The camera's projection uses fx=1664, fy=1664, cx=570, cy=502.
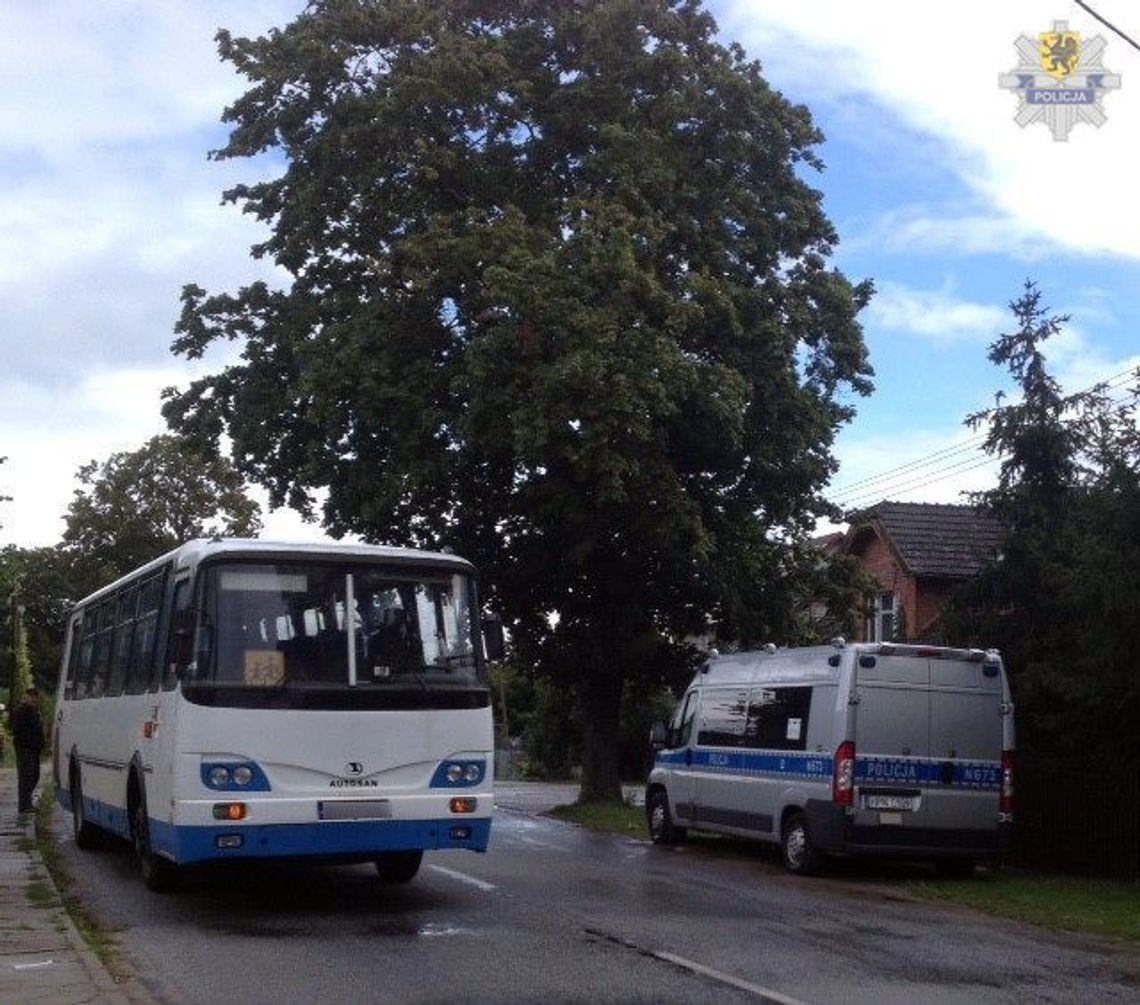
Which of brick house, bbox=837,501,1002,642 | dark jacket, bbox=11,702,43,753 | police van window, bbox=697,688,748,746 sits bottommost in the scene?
dark jacket, bbox=11,702,43,753

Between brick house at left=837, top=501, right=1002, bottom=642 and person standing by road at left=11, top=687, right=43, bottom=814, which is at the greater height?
brick house at left=837, top=501, right=1002, bottom=642

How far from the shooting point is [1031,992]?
10.4m

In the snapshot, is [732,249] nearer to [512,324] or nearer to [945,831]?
[512,324]

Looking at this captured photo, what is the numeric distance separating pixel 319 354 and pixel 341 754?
550 inches

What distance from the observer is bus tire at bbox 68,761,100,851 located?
19219mm

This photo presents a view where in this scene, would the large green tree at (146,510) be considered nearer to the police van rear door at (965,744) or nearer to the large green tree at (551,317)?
the large green tree at (551,317)

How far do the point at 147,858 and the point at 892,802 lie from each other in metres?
7.96

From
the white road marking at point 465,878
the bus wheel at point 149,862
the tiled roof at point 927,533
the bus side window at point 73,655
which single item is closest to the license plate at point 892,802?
the white road marking at point 465,878

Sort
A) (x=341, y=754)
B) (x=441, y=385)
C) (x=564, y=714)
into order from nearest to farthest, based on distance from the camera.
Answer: (x=341, y=754), (x=441, y=385), (x=564, y=714)

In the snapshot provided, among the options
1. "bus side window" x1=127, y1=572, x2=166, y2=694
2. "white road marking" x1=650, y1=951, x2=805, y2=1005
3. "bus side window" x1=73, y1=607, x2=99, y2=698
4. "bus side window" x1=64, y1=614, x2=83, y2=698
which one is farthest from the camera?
"bus side window" x1=64, y1=614, x2=83, y2=698

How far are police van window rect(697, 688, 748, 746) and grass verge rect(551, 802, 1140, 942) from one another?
150 cm

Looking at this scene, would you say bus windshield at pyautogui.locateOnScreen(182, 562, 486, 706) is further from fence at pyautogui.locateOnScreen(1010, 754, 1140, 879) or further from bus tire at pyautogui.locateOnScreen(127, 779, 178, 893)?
fence at pyautogui.locateOnScreen(1010, 754, 1140, 879)

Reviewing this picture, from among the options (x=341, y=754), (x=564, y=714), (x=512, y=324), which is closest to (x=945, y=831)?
(x=341, y=754)

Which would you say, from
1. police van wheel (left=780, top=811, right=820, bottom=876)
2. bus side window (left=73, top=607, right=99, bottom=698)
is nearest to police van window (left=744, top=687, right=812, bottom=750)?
police van wheel (left=780, top=811, right=820, bottom=876)
